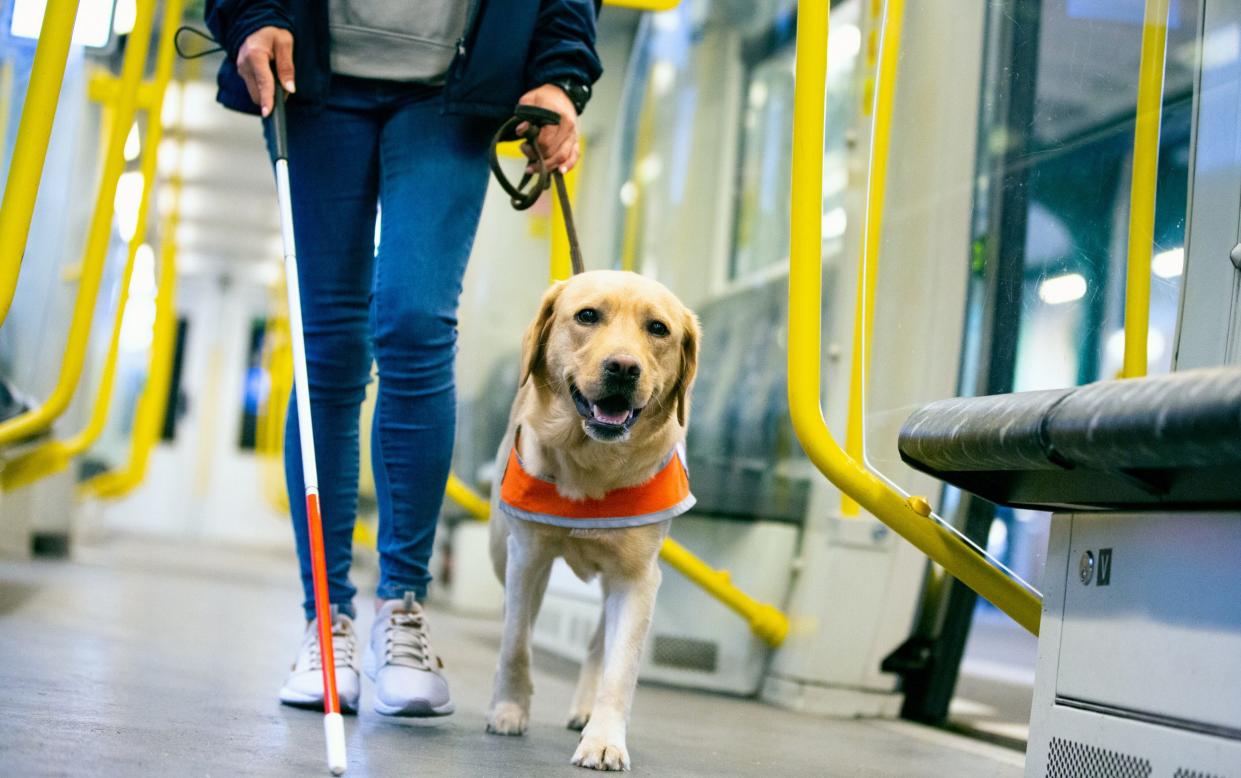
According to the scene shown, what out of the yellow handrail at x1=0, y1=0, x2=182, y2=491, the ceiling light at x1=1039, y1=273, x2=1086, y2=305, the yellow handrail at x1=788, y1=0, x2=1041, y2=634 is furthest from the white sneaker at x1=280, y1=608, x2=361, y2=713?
the yellow handrail at x1=0, y1=0, x2=182, y2=491

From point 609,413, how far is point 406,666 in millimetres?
526

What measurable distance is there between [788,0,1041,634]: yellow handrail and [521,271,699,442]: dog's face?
0.21 metres

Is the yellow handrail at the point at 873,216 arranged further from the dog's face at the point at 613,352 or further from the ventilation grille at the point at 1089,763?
the ventilation grille at the point at 1089,763

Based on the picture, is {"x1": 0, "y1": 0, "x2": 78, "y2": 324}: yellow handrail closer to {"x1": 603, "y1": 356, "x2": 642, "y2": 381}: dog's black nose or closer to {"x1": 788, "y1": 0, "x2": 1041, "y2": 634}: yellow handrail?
{"x1": 603, "y1": 356, "x2": 642, "y2": 381}: dog's black nose

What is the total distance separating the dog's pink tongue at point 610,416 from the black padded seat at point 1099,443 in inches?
17.6

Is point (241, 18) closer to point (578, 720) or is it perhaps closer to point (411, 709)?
point (411, 709)

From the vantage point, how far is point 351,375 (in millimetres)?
2174

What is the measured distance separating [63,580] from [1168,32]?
4332 mm

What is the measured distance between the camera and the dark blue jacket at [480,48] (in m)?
2.11

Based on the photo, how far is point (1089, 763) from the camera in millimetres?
1431

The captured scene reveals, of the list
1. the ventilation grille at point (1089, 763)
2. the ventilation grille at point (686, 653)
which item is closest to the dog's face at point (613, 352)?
the ventilation grille at point (1089, 763)

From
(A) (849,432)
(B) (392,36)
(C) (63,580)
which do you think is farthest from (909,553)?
(C) (63,580)

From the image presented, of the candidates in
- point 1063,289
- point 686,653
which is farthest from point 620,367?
point 686,653

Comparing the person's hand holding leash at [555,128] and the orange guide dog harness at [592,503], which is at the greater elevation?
the person's hand holding leash at [555,128]
